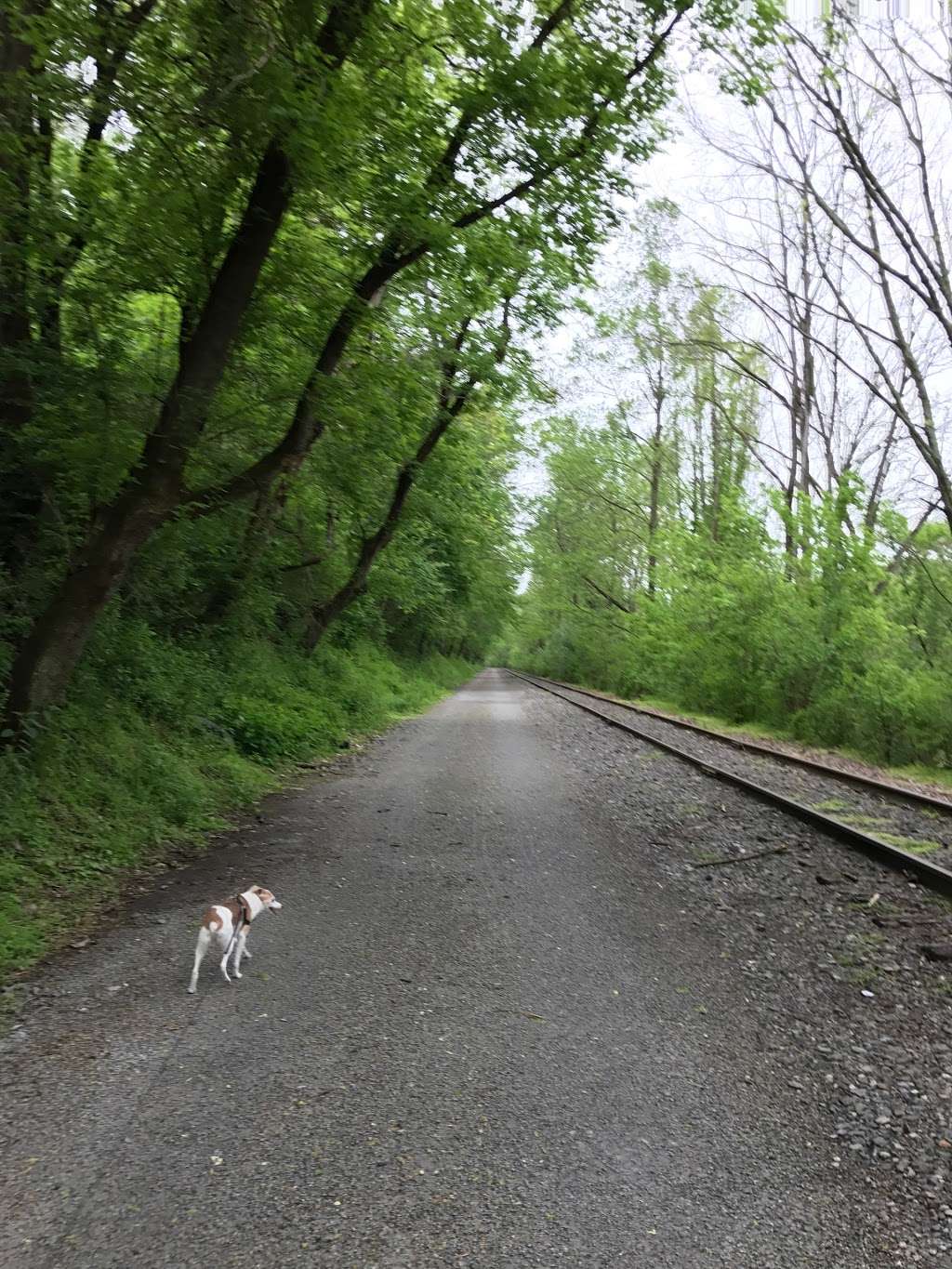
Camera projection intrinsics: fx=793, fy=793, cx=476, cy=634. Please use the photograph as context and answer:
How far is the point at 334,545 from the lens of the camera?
19984 mm

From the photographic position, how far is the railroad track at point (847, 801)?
7339 mm

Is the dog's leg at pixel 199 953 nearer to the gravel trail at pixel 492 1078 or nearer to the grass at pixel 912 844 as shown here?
the gravel trail at pixel 492 1078

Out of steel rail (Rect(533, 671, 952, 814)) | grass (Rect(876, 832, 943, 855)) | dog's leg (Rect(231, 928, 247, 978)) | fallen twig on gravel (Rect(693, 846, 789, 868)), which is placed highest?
steel rail (Rect(533, 671, 952, 814))

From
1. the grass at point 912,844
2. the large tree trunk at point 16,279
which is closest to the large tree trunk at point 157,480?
the large tree trunk at point 16,279

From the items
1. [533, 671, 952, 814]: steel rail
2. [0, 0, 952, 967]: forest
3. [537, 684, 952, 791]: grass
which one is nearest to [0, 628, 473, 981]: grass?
[0, 0, 952, 967]: forest

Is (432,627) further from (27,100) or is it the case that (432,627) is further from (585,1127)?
(585,1127)

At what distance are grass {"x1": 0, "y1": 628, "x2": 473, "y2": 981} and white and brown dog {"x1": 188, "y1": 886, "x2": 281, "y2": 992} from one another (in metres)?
1.07


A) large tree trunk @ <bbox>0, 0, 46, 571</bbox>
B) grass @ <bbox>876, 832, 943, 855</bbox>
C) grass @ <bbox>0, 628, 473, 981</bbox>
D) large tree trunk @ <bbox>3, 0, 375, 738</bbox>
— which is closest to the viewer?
grass @ <bbox>0, 628, 473, 981</bbox>

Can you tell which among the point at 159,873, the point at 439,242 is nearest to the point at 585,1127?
the point at 159,873

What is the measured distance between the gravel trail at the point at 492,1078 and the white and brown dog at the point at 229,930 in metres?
0.12

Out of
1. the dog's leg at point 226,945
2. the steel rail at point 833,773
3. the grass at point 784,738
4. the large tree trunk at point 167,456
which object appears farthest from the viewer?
the grass at point 784,738

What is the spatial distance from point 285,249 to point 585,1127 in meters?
8.52

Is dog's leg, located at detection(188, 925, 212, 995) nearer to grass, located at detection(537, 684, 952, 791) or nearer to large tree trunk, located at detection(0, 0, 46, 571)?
large tree trunk, located at detection(0, 0, 46, 571)

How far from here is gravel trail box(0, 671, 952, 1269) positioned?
2.50m
